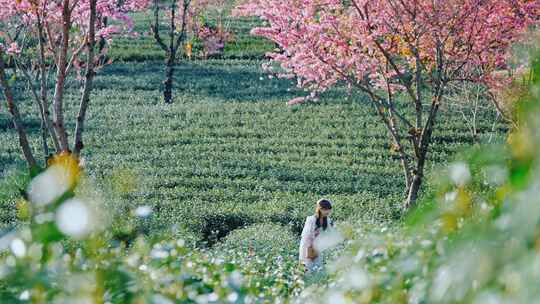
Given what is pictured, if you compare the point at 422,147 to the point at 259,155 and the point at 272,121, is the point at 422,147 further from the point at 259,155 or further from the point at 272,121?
the point at 272,121

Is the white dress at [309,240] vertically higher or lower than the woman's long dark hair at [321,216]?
lower

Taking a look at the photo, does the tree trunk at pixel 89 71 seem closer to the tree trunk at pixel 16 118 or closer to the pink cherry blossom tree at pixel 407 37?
the tree trunk at pixel 16 118

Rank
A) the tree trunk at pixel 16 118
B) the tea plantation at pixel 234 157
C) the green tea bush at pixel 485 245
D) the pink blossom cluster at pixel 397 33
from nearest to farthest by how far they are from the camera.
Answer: the green tea bush at pixel 485 245 → the tree trunk at pixel 16 118 → the pink blossom cluster at pixel 397 33 → the tea plantation at pixel 234 157

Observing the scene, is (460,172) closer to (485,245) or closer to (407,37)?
(485,245)

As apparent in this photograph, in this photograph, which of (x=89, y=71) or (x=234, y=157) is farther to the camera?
(x=234, y=157)

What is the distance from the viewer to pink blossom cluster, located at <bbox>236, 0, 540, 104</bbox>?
30.8 feet

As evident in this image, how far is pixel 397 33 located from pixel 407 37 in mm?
287

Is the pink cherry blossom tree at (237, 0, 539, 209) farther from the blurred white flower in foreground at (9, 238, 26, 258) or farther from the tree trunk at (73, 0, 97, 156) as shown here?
the blurred white flower in foreground at (9, 238, 26, 258)

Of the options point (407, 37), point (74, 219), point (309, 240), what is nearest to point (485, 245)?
point (74, 219)

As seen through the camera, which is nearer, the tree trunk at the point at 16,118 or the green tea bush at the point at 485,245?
the green tea bush at the point at 485,245

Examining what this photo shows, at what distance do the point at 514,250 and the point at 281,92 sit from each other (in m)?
21.9

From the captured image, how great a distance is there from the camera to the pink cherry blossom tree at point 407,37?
940 cm

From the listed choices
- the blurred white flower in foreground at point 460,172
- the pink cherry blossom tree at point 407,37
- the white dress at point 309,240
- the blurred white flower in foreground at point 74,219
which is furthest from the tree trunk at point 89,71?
the blurred white flower in foreground at point 460,172

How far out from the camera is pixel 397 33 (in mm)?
9562
